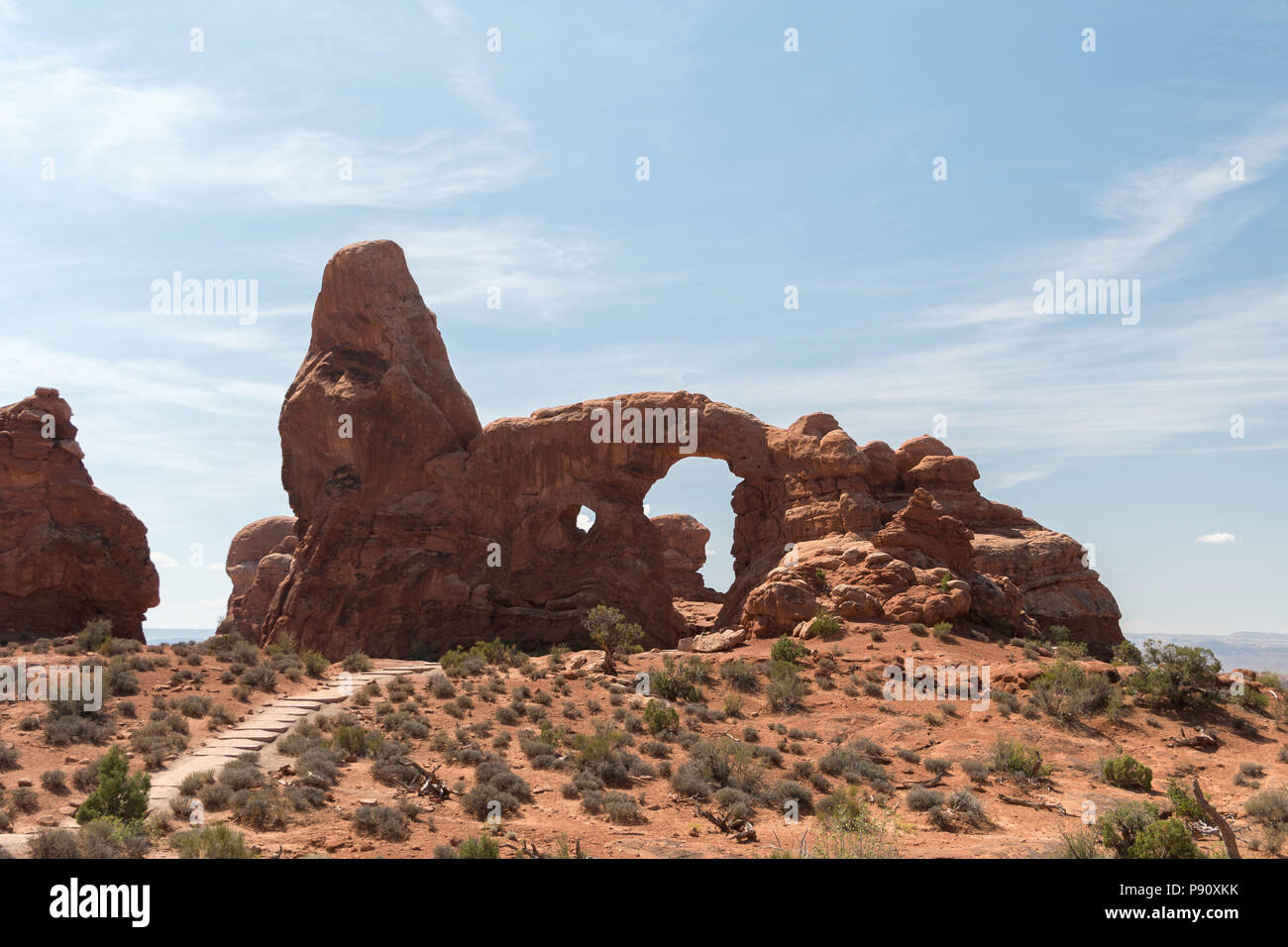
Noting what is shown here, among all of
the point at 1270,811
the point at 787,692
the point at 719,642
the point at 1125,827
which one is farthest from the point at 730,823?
the point at 719,642

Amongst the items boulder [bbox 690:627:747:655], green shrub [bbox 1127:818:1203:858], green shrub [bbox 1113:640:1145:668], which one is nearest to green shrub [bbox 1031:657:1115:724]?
green shrub [bbox 1113:640:1145:668]

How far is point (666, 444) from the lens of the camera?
109 feet

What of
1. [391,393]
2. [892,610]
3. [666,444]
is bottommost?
[892,610]

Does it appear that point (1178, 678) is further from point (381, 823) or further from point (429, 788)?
point (381, 823)

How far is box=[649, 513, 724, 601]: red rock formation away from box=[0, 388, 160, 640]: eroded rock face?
23.6 metres

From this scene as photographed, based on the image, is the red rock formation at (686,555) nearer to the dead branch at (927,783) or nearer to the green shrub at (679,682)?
the green shrub at (679,682)

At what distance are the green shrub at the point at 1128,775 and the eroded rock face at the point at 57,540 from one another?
27692mm

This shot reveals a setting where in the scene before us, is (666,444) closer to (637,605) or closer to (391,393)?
(637,605)

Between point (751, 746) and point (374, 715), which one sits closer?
point (751, 746)

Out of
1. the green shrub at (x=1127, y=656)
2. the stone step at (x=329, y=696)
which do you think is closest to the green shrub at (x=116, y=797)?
the stone step at (x=329, y=696)

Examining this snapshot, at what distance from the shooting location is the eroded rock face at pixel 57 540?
27234 mm
